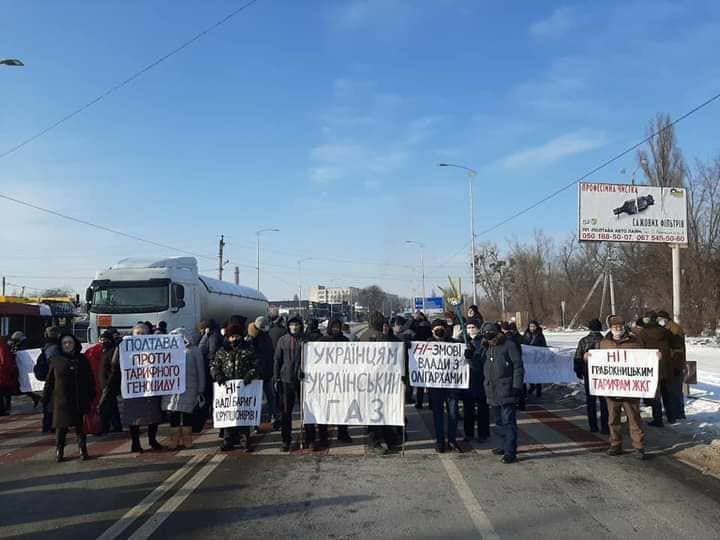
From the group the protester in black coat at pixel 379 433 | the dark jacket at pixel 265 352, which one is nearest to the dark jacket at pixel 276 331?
the dark jacket at pixel 265 352

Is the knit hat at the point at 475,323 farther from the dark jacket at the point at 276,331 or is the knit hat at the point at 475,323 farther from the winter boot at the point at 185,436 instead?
the winter boot at the point at 185,436

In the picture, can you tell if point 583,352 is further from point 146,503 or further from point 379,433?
point 146,503

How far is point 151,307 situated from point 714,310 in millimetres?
31363

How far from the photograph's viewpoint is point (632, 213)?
21656mm

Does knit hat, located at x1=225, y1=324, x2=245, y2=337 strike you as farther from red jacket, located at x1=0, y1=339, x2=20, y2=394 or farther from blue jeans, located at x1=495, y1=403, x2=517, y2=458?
red jacket, located at x1=0, y1=339, x2=20, y2=394

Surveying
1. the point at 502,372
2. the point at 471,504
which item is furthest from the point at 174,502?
the point at 502,372

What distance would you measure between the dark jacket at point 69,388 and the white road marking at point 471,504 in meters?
5.01

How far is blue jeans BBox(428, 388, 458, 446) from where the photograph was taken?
886 cm

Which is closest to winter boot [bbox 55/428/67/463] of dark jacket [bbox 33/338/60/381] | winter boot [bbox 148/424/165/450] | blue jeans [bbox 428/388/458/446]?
winter boot [bbox 148/424/165/450]

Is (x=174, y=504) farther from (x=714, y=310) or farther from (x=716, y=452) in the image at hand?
(x=714, y=310)

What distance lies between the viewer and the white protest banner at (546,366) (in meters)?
13.4

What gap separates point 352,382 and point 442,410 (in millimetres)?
1369

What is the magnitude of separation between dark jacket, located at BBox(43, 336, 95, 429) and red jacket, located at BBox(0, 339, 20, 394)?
407cm

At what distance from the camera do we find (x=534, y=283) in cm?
6775
